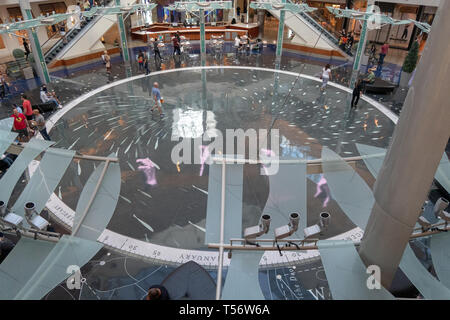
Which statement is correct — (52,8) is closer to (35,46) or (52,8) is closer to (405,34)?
(35,46)

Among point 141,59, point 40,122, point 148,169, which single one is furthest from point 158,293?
point 141,59

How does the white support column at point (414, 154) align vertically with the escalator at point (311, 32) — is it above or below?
above

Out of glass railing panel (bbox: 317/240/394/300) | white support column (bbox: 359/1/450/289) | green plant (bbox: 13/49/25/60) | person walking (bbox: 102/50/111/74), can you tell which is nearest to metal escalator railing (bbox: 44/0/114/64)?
green plant (bbox: 13/49/25/60)

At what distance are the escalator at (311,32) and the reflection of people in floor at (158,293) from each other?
17.8m

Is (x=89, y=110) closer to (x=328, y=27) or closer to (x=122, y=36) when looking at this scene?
(x=122, y=36)

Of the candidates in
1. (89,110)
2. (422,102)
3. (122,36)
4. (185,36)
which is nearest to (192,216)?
(422,102)

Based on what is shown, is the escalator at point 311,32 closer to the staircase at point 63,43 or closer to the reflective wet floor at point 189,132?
the reflective wet floor at point 189,132

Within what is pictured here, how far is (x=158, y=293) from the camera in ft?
10.5

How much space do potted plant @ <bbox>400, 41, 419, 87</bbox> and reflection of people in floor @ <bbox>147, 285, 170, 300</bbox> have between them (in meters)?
13.9

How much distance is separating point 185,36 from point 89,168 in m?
17.2

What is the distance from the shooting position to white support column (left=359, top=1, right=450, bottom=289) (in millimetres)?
1896

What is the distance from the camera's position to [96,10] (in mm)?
14008

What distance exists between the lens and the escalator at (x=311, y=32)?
58.4ft

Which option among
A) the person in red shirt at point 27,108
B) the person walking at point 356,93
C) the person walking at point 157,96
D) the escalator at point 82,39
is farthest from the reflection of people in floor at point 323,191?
the escalator at point 82,39
